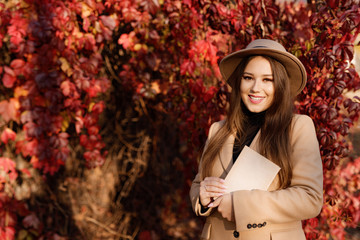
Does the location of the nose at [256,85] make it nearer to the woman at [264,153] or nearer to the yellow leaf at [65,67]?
the woman at [264,153]

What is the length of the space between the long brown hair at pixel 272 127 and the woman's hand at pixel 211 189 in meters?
0.16

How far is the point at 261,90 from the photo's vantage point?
1836 millimetres

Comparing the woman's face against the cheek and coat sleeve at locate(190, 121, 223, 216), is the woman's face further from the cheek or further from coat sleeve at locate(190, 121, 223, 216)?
coat sleeve at locate(190, 121, 223, 216)

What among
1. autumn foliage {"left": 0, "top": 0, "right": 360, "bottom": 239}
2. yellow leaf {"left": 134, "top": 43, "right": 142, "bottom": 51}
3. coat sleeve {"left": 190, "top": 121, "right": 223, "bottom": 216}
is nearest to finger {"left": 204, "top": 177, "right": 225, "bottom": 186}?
coat sleeve {"left": 190, "top": 121, "right": 223, "bottom": 216}

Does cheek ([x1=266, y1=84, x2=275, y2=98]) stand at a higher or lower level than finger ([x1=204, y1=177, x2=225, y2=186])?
higher

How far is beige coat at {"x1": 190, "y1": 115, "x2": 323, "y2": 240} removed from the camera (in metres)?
1.65

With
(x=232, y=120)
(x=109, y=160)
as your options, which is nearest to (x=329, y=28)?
(x=232, y=120)

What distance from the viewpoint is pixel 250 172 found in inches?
67.7

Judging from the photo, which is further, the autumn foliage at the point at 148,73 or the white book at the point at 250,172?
the autumn foliage at the point at 148,73

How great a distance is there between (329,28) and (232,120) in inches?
37.5

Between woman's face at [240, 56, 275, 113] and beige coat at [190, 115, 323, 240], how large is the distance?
0.17 meters

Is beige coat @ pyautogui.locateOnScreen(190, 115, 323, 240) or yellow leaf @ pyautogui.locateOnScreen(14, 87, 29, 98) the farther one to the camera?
yellow leaf @ pyautogui.locateOnScreen(14, 87, 29, 98)

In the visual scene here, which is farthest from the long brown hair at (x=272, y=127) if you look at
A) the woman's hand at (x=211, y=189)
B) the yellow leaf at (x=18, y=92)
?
the yellow leaf at (x=18, y=92)

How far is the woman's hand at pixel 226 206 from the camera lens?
5.61ft
